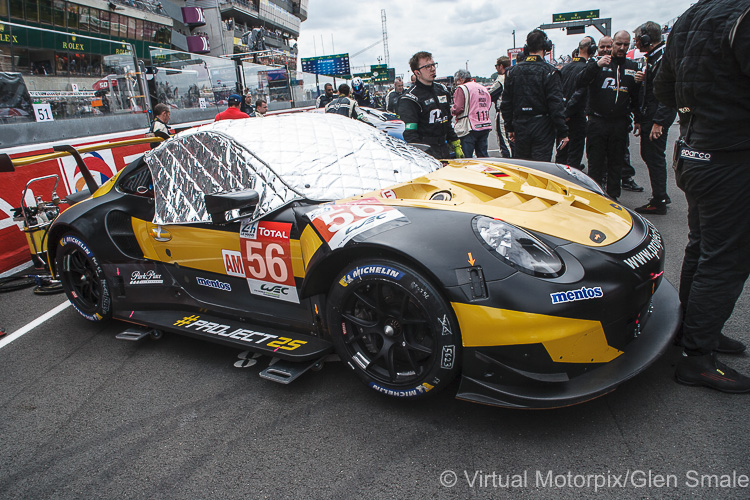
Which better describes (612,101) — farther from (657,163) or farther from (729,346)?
(729,346)

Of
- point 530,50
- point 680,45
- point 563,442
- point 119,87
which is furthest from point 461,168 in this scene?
point 119,87

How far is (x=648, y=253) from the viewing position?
7.64 feet

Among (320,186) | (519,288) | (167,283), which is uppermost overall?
(320,186)

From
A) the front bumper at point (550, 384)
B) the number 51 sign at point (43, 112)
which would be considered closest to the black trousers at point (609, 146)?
the front bumper at point (550, 384)

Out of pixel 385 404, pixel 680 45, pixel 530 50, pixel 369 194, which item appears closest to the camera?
pixel 680 45

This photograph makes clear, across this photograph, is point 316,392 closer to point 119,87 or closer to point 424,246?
point 424,246

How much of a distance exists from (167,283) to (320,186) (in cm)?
123

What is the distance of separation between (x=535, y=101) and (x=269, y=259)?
4.02 metres

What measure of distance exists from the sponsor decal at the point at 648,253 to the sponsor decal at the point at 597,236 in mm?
140

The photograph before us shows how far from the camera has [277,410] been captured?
2.52m

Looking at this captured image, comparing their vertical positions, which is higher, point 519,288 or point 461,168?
point 461,168

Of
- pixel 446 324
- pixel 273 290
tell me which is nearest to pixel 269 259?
pixel 273 290

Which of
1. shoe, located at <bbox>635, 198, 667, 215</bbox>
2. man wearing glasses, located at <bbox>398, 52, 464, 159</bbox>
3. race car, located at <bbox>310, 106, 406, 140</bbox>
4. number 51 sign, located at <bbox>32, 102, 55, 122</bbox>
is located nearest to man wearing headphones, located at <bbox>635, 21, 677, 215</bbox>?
shoe, located at <bbox>635, 198, 667, 215</bbox>

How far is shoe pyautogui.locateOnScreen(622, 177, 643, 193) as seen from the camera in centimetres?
649
